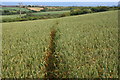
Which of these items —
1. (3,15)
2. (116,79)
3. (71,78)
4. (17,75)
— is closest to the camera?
(116,79)

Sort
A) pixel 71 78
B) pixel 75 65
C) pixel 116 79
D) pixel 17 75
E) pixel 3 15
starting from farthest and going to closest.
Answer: pixel 3 15, pixel 75 65, pixel 17 75, pixel 71 78, pixel 116 79

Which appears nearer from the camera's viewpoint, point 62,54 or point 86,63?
point 86,63

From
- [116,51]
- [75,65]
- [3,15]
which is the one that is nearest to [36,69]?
[75,65]

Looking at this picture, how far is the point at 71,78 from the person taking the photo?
548 cm

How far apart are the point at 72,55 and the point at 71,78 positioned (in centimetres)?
223

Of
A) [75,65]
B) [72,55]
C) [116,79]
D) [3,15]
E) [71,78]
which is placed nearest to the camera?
[116,79]

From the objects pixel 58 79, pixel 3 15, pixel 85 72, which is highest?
pixel 3 15

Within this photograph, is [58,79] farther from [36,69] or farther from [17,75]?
[17,75]

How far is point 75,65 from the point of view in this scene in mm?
6348

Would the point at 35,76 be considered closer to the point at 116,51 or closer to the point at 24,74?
the point at 24,74

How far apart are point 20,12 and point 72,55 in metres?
71.9

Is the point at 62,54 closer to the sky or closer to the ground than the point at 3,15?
closer to the ground

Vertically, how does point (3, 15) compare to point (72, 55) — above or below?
above

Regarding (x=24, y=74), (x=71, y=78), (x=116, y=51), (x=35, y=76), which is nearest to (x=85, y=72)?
(x=71, y=78)
